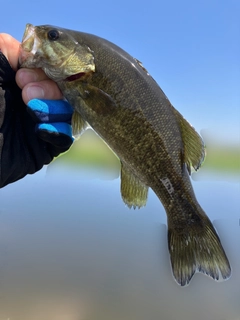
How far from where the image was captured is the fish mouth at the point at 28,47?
278cm

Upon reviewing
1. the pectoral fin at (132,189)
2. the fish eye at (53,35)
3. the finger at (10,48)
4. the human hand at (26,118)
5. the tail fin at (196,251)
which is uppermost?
the fish eye at (53,35)

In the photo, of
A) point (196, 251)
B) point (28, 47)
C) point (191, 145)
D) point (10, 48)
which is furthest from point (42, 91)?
point (196, 251)

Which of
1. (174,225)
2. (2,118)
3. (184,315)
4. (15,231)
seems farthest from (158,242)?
(2,118)

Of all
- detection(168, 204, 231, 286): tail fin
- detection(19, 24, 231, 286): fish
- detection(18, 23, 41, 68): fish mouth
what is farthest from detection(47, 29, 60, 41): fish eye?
detection(168, 204, 231, 286): tail fin

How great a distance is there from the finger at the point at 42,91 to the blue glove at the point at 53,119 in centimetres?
6

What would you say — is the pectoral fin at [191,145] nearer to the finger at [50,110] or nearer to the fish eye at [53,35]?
the finger at [50,110]

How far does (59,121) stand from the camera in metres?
2.88

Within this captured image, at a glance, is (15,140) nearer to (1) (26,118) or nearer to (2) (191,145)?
(1) (26,118)

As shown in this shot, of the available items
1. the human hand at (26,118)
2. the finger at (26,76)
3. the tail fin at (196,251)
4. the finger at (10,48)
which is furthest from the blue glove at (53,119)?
the tail fin at (196,251)

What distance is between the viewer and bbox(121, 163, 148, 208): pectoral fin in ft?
9.62

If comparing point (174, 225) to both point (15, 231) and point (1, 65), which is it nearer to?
point (1, 65)

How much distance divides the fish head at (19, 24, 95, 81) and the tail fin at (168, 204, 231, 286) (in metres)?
1.70

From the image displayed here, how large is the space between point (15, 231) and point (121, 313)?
6.04m

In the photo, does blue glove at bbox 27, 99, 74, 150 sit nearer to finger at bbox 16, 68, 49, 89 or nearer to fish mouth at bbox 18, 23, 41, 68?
finger at bbox 16, 68, 49, 89
